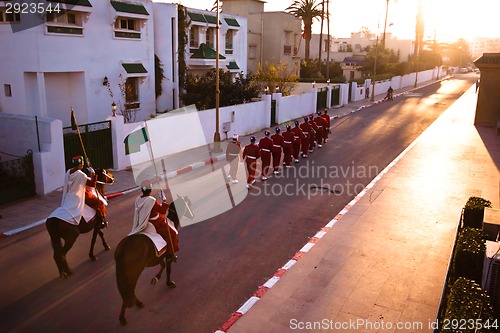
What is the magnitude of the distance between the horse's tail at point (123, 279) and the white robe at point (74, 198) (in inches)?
73.8

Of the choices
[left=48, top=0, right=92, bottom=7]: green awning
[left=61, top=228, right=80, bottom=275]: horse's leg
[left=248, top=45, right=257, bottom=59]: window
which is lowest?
[left=61, top=228, right=80, bottom=275]: horse's leg

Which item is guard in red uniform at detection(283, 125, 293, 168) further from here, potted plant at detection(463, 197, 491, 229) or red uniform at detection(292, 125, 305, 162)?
potted plant at detection(463, 197, 491, 229)

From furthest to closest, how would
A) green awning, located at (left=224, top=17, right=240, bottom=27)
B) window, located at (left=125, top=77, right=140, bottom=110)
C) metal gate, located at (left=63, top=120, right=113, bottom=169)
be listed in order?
green awning, located at (left=224, top=17, right=240, bottom=27), window, located at (left=125, top=77, right=140, bottom=110), metal gate, located at (left=63, top=120, right=113, bottom=169)

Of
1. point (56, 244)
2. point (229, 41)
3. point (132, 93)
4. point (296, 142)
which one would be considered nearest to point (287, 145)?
point (296, 142)

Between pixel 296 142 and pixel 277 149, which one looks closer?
pixel 277 149

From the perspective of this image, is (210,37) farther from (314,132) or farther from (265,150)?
(265,150)

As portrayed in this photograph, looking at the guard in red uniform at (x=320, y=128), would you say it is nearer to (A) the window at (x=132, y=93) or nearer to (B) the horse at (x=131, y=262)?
(A) the window at (x=132, y=93)

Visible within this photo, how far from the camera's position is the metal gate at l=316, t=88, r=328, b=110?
110 ft

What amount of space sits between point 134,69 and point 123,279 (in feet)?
61.0

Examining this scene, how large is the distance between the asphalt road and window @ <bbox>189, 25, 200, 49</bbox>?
51.9 feet

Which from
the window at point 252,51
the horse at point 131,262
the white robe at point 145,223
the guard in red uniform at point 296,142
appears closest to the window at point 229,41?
the window at point 252,51

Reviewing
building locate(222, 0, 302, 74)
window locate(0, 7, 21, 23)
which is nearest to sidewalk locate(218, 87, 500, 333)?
window locate(0, 7, 21, 23)

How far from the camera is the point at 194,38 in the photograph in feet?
100

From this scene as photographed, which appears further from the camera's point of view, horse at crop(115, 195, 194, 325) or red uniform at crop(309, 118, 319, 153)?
red uniform at crop(309, 118, 319, 153)
